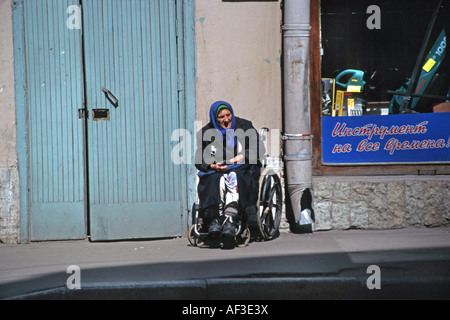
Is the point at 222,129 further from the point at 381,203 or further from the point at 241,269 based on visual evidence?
the point at 381,203

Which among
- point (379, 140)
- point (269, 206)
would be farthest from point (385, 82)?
point (269, 206)

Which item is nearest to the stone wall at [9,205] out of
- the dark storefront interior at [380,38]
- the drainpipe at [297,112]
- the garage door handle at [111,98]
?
the garage door handle at [111,98]

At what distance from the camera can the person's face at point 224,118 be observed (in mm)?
6637

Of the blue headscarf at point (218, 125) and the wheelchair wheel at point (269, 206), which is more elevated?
the blue headscarf at point (218, 125)

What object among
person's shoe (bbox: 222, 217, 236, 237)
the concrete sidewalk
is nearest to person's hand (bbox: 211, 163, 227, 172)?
person's shoe (bbox: 222, 217, 236, 237)

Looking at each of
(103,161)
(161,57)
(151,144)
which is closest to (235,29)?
(161,57)

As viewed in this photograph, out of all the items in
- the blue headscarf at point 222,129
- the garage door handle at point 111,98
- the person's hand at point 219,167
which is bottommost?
the person's hand at point 219,167

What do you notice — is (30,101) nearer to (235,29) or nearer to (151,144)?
(151,144)

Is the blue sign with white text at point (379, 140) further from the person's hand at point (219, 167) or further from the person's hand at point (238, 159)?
the person's hand at point (219, 167)

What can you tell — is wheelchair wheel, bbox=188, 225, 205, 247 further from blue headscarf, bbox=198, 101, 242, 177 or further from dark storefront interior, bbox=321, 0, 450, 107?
dark storefront interior, bbox=321, 0, 450, 107

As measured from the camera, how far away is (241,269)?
5.44 m

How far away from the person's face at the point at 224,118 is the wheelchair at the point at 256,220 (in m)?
0.41

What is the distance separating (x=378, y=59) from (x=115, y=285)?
4.29 metres

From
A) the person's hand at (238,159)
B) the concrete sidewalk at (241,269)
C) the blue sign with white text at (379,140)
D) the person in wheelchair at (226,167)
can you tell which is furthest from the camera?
the blue sign with white text at (379,140)
